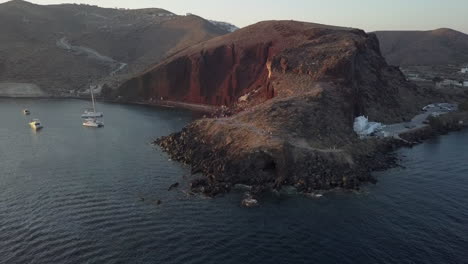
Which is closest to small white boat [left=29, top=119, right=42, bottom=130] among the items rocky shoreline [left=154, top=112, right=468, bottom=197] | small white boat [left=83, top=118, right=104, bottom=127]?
small white boat [left=83, top=118, right=104, bottom=127]

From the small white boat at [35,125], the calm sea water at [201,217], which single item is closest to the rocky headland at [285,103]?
the calm sea water at [201,217]

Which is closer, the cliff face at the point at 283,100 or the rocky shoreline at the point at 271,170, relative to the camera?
the rocky shoreline at the point at 271,170

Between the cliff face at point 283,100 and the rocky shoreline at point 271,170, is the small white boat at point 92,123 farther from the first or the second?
the rocky shoreline at point 271,170

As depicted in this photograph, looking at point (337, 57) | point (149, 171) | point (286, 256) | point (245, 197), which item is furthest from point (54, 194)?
point (337, 57)

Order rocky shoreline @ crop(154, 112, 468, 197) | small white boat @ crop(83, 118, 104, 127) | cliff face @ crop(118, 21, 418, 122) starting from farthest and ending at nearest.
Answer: small white boat @ crop(83, 118, 104, 127) < cliff face @ crop(118, 21, 418, 122) < rocky shoreline @ crop(154, 112, 468, 197)

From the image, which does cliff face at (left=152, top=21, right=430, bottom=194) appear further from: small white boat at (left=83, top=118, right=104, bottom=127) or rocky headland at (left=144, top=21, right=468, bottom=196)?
small white boat at (left=83, top=118, right=104, bottom=127)


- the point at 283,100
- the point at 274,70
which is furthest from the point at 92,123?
the point at 283,100
